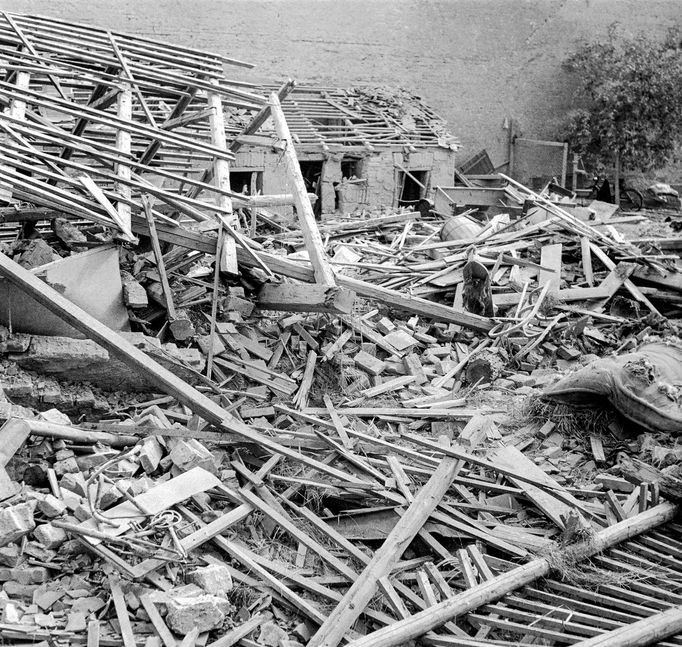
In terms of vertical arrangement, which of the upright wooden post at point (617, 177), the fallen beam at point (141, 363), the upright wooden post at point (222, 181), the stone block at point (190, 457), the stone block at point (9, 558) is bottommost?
the upright wooden post at point (617, 177)

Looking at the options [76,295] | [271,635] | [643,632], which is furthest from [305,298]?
[643,632]

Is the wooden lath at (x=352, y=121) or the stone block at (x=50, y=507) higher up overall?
the wooden lath at (x=352, y=121)

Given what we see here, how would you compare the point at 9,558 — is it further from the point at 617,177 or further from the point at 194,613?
the point at 617,177

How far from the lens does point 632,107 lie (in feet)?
82.2

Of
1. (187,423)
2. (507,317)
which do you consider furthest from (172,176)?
(507,317)

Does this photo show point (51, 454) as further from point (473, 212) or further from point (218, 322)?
point (473, 212)

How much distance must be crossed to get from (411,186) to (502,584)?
56.3 feet

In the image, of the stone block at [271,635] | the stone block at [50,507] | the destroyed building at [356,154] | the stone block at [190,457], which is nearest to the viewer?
the stone block at [271,635]

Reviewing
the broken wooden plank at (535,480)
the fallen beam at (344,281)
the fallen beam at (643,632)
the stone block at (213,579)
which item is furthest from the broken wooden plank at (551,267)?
the stone block at (213,579)

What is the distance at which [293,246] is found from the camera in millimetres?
13375

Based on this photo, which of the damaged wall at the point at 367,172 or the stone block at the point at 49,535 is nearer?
the stone block at the point at 49,535

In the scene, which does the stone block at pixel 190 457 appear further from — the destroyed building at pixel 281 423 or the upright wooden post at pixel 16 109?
the upright wooden post at pixel 16 109

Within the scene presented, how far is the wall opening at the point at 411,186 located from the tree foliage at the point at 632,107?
7.00m

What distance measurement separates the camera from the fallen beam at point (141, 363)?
660 centimetres
